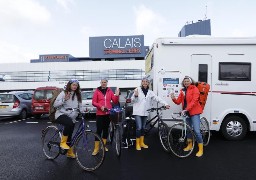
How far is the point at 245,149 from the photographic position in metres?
7.52

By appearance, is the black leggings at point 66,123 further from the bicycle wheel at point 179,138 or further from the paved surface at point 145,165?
the bicycle wheel at point 179,138

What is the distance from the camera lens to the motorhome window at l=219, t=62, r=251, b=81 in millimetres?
8359

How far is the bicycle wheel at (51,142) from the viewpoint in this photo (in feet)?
21.1

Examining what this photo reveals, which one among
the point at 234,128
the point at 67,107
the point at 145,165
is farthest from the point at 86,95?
the point at 145,165

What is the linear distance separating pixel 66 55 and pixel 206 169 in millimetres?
93608

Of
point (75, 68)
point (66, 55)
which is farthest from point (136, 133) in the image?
Answer: point (66, 55)

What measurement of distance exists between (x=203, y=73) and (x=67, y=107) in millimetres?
4045

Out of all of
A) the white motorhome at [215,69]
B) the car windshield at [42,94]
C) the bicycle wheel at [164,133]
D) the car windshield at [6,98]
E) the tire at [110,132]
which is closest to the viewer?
the bicycle wheel at [164,133]

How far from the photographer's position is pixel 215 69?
8344 millimetres

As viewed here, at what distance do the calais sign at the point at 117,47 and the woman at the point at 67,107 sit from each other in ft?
234

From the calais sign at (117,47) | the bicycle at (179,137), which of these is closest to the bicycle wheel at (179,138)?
the bicycle at (179,137)

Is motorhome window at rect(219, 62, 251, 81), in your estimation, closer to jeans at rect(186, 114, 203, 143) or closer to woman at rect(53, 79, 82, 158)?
jeans at rect(186, 114, 203, 143)

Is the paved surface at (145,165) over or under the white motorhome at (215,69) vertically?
under

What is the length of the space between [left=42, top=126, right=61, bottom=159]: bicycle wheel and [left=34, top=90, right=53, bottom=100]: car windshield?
28.1ft
